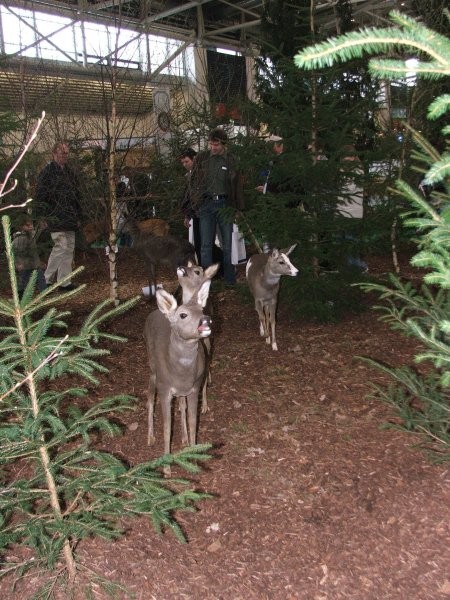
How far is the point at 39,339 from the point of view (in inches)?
94.0

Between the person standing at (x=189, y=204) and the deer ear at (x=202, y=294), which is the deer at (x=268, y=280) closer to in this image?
the person standing at (x=189, y=204)

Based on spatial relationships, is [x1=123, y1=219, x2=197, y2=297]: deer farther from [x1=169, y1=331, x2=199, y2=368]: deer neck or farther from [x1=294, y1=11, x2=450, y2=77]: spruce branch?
[x1=294, y1=11, x2=450, y2=77]: spruce branch

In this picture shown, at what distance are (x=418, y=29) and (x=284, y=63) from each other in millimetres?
5591

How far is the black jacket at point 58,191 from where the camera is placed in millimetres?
7191

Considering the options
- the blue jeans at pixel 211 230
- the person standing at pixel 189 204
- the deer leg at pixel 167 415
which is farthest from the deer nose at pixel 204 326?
the blue jeans at pixel 211 230

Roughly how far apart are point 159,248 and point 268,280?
2572mm

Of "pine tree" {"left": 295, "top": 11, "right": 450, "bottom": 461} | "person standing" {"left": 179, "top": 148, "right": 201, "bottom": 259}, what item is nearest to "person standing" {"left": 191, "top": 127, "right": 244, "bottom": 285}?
"person standing" {"left": 179, "top": 148, "right": 201, "bottom": 259}

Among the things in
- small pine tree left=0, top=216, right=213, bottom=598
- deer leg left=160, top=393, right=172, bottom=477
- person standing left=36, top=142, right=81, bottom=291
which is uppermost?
person standing left=36, top=142, right=81, bottom=291

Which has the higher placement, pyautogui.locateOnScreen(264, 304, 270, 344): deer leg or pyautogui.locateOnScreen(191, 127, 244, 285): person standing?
pyautogui.locateOnScreen(191, 127, 244, 285): person standing

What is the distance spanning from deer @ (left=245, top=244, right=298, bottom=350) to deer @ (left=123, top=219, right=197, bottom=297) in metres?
1.51

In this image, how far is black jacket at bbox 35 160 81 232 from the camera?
719cm

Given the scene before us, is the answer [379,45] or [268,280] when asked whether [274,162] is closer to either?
[268,280]

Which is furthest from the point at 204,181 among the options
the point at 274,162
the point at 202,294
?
the point at 202,294

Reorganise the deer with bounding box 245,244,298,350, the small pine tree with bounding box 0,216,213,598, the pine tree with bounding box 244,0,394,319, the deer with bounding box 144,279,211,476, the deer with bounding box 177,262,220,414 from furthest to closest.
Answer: the pine tree with bounding box 244,0,394,319
the deer with bounding box 245,244,298,350
the deer with bounding box 177,262,220,414
the deer with bounding box 144,279,211,476
the small pine tree with bounding box 0,216,213,598
